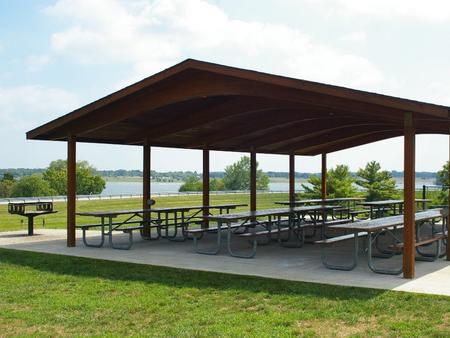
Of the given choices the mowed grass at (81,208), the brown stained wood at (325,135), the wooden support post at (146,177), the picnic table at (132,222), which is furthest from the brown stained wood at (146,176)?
the mowed grass at (81,208)

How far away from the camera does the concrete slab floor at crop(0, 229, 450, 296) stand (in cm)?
739

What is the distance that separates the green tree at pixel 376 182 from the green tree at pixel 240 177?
62.4 metres

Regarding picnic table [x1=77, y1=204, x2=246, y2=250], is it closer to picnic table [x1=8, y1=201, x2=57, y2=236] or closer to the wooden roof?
picnic table [x1=8, y1=201, x2=57, y2=236]

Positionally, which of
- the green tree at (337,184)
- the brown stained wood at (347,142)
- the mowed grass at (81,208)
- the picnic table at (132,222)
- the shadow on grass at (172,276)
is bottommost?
the mowed grass at (81,208)

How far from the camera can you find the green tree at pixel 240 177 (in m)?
88.4

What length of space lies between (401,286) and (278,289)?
1.60m

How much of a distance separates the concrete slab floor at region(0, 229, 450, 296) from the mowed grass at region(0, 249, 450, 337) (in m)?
0.55

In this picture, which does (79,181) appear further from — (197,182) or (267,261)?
(267,261)

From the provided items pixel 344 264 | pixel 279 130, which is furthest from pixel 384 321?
pixel 279 130

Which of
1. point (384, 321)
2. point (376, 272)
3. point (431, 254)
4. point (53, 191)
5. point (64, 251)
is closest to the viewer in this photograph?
point (384, 321)

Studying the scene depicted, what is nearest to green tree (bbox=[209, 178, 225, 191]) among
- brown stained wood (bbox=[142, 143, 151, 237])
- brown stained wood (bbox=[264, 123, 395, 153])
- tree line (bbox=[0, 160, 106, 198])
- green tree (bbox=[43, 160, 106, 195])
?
tree line (bbox=[0, 160, 106, 198])

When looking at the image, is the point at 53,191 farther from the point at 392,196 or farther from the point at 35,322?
the point at 35,322

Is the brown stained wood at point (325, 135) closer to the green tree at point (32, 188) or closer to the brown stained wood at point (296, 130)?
the brown stained wood at point (296, 130)

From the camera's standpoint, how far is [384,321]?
18.0 ft
